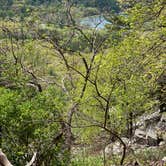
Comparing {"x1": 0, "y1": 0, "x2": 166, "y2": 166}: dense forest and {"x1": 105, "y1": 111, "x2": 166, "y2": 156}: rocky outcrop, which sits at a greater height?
{"x1": 0, "y1": 0, "x2": 166, "y2": 166}: dense forest

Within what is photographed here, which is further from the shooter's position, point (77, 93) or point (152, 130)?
point (152, 130)

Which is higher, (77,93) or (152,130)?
(77,93)

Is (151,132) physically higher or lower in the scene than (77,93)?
lower

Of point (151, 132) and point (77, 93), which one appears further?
point (151, 132)

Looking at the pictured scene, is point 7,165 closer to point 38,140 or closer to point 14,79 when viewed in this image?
point 38,140

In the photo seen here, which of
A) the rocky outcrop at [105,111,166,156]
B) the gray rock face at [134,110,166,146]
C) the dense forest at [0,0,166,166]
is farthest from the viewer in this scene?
the gray rock face at [134,110,166,146]

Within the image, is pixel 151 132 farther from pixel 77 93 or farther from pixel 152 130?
pixel 77 93

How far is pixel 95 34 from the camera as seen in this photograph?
511 inches

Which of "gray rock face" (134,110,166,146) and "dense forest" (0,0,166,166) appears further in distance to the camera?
"gray rock face" (134,110,166,146)

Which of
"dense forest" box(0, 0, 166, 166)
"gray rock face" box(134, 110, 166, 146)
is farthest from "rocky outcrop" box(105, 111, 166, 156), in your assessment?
"dense forest" box(0, 0, 166, 166)

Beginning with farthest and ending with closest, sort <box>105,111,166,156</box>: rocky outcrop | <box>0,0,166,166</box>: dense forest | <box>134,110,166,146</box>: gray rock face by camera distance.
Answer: <box>134,110,166,146</box>: gray rock face, <box>105,111,166,156</box>: rocky outcrop, <box>0,0,166,166</box>: dense forest

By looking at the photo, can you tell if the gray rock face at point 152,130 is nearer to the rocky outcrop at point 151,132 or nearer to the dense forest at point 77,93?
the rocky outcrop at point 151,132

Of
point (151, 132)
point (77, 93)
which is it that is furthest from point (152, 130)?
point (77, 93)

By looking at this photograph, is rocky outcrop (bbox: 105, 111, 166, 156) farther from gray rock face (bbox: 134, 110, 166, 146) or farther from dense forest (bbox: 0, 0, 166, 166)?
dense forest (bbox: 0, 0, 166, 166)
